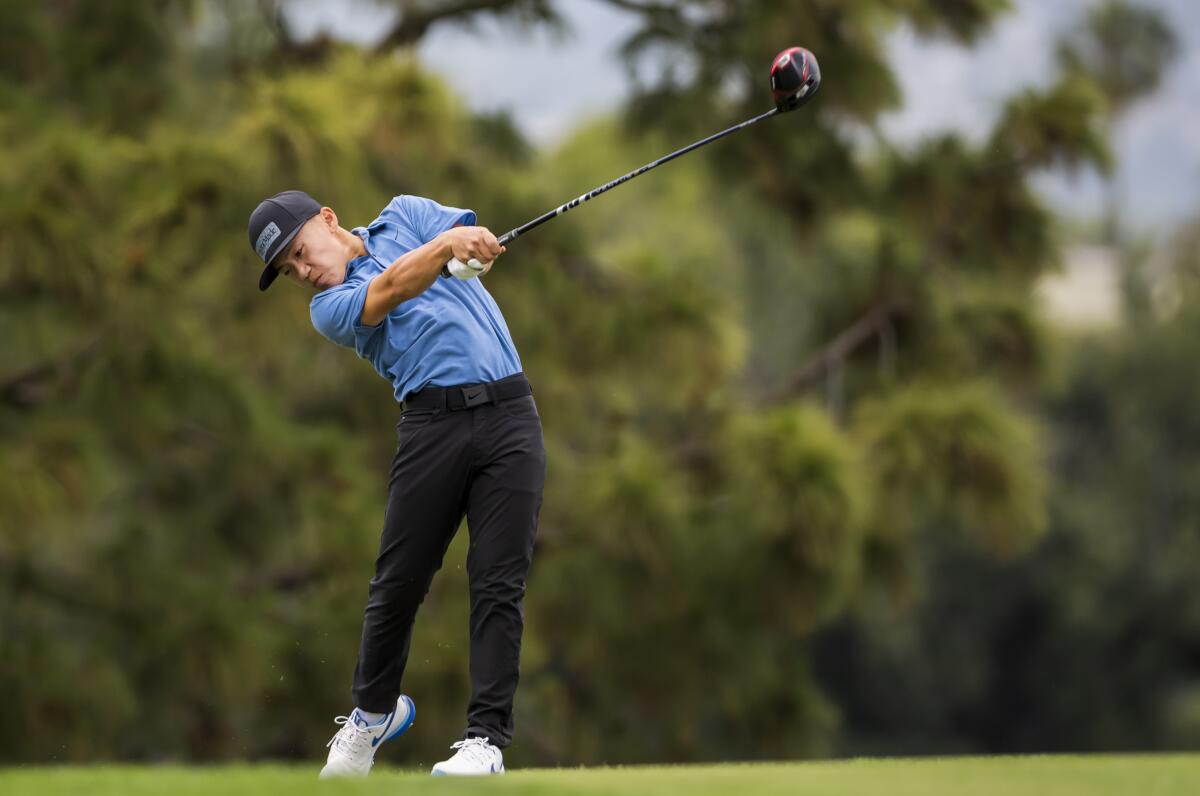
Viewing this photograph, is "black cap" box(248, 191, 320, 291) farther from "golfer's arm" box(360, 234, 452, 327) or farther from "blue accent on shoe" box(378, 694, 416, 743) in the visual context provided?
"blue accent on shoe" box(378, 694, 416, 743)

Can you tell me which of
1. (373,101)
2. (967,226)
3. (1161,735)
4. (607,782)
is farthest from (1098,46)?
(607,782)

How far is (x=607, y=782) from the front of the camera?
3.90 metres

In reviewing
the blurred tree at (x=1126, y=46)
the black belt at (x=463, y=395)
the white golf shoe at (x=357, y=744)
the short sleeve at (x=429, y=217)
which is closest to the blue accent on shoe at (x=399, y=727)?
the white golf shoe at (x=357, y=744)

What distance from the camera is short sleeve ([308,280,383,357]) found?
13.4ft

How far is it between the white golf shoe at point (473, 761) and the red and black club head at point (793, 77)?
6.25 ft

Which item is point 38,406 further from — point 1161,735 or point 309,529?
point 1161,735

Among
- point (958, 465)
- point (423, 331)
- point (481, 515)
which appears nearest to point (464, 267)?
point (423, 331)

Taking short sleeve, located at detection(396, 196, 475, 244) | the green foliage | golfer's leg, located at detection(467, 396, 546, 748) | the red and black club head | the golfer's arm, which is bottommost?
the green foliage

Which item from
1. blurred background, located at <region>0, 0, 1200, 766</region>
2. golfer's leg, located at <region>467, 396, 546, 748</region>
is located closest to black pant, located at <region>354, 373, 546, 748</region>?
golfer's leg, located at <region>467, 396, 546, 748</region>

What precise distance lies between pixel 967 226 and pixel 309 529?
14.6 feet

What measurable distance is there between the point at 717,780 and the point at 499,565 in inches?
28.5

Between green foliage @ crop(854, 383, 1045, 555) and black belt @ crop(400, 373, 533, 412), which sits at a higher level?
black belt @ crop(400, 373, 533, 412)

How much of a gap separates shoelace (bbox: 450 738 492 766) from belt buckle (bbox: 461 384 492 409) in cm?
79

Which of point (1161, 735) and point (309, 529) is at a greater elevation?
point (309, 529)
